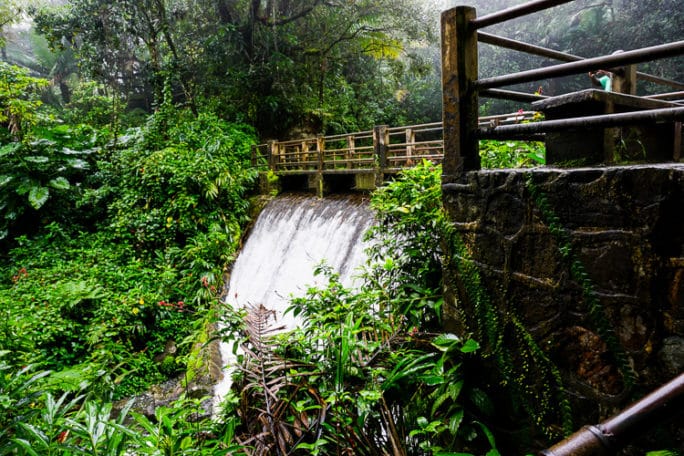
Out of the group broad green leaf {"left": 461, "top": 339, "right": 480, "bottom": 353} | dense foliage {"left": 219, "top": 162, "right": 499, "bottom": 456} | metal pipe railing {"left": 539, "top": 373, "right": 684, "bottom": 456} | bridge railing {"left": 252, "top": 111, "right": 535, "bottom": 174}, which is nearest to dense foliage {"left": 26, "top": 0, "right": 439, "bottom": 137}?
bridge railing {"left": 252, "top": 111, "right": 535, "bottom": 174}

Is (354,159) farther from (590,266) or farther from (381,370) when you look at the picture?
(590,266)

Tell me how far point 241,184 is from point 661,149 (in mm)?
9632

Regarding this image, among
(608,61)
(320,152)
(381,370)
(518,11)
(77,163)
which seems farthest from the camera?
(77,163)

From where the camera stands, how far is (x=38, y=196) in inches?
372

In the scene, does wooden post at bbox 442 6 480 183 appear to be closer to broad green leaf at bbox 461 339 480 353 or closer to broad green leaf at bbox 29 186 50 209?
broad green leaf at bbox 461 339 480 353

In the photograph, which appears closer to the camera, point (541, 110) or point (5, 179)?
point (541, 110)

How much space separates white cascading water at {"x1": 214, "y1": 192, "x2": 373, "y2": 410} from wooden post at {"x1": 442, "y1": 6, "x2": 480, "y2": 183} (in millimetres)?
3858

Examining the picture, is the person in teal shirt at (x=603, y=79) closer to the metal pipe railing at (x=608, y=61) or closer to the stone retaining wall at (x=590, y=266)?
the metal pipe railing at (x=608, y=61)

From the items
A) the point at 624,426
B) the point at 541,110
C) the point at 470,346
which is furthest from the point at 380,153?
the point at 624,426

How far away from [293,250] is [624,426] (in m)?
7.52

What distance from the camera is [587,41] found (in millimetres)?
17906

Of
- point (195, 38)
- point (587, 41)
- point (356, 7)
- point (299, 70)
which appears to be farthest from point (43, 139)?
point (587, 41)

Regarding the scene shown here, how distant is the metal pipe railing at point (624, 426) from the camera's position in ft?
2.17

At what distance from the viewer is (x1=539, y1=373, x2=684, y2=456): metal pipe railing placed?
26.0 inches
